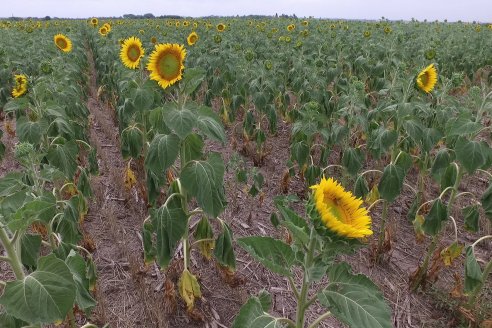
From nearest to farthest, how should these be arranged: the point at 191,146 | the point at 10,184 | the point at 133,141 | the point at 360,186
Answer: the point at 10,184, the point at 191,146, the point at 360,186, the point at 133,141

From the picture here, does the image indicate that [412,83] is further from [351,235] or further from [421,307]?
[351,235]

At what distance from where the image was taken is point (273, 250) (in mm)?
1437

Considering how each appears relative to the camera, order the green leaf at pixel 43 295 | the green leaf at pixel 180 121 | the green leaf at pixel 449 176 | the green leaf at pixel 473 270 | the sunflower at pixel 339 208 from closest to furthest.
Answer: the sunflower at pixel 339 208 < the green leaf at pixel 43 295 < the green leaf at pixel 180 121 < the green leaf at pixel 473 270 < the green leaf at pixel 449 176

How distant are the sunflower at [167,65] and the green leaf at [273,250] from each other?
1.37 m

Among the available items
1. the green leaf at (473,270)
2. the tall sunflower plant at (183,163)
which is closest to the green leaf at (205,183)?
the tall sunflower plant at (183,163)

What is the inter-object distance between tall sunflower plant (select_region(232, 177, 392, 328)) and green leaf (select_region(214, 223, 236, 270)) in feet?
3.62

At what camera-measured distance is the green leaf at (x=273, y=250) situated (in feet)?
4.55

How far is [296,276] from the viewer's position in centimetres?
326

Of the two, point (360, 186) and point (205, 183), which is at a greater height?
point (205, 183)

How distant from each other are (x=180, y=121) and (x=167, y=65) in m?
0.49

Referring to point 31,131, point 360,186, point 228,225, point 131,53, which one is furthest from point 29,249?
point 360,186

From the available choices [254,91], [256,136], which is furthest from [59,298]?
[254,91]

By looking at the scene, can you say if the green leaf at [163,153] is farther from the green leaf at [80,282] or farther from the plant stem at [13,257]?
the plant stem at [13,257]

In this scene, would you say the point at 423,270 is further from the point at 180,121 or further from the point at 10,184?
the point at 10,184
